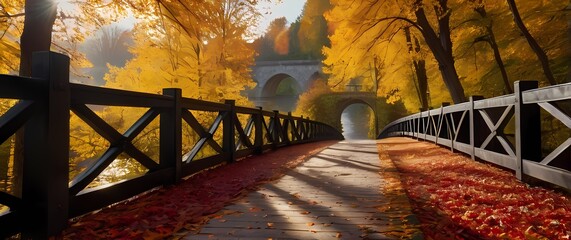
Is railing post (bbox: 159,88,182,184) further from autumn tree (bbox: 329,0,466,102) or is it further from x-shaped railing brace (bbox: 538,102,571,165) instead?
autumn tree (bbox: 329,0,466,102)

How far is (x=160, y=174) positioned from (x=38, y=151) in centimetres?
177

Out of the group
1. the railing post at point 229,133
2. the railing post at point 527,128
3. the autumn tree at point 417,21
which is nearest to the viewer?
the railing post at point 527,128

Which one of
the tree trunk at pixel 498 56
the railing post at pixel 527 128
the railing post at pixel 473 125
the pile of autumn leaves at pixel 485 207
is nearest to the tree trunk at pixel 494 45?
the tree trunk at pixel 498 56

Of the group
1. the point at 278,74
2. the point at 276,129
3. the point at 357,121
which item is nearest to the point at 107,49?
the point at 278,74

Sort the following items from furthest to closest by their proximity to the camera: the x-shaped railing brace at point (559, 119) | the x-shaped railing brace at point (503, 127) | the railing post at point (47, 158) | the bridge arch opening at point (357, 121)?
the bridge arch opening at point (357, 121) < the x-shaped railing brace at point (503, 127) < the x-shaped railing brace at point (559, 119) < the railing post at point (47, 158)

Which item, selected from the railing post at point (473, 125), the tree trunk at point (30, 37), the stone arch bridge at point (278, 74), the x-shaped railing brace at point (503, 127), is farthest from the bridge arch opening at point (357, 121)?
the tree trunk at point (30, 37)

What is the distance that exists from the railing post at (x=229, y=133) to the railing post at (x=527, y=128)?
4.33 meters

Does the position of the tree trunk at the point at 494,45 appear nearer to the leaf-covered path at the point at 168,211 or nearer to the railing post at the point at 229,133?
the railing post at the point at 229,133

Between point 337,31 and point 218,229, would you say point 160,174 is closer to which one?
point 218,229

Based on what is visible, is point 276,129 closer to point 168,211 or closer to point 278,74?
point 168,211

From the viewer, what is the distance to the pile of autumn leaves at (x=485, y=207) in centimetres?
267

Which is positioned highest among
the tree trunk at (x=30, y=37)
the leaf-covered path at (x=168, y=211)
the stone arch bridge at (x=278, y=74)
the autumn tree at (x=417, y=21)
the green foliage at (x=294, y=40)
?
the green foliage at (x=294, y=40)

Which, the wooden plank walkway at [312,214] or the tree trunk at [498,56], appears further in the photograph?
the tree trunk at [498,56]

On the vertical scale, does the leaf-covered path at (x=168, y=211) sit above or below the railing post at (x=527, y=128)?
below
